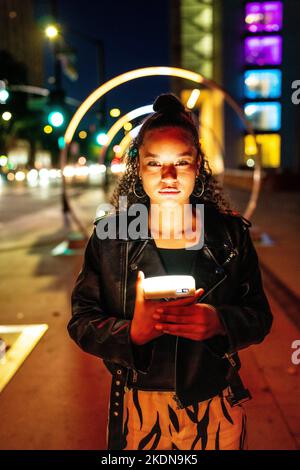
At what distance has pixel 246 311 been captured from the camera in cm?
183

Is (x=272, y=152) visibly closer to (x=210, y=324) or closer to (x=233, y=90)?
(x=233, y=90)

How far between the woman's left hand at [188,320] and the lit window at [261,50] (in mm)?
53656

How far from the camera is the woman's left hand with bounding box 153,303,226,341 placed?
5.14 feet

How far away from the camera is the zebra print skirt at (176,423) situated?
1865 millimetres

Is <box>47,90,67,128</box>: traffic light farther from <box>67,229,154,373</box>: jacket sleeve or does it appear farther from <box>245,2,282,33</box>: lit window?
<box>245,2,282,33</box>: lit window

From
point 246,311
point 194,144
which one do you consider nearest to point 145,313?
point 246,311

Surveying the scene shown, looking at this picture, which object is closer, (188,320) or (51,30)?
(188,320)

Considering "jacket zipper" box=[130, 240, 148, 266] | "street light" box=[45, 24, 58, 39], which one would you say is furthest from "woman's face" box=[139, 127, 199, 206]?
"street light" box=[45, 24, 58, 39]

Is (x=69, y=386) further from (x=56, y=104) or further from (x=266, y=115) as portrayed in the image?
(x=266, y=115)

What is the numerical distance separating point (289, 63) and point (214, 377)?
35976 millimetres

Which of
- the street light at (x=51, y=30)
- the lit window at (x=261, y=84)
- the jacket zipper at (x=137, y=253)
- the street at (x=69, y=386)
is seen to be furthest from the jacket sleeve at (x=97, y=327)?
the lit window at (x=261, y=84)

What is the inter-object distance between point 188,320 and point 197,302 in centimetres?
26

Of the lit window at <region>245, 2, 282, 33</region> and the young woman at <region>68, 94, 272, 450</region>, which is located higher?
the lit window at <region>245, 2, 282, 33</region>
